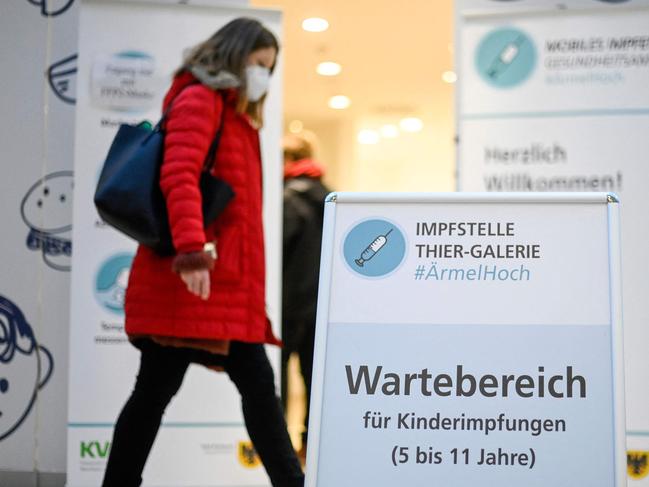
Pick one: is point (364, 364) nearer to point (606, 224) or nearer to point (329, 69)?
point (606, 224)

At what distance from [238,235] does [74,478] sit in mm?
1245

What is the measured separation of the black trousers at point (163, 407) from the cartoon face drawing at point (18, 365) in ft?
3.38

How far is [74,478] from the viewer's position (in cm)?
317

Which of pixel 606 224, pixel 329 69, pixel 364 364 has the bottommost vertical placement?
pixel 364 364

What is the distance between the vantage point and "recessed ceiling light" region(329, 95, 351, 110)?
8570 mm

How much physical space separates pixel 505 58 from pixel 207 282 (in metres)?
1.52

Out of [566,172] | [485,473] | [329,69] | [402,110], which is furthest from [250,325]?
[402,110]

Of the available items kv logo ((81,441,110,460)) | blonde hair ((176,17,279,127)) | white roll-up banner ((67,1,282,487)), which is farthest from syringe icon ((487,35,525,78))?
kv logo ((81,441,110,460))

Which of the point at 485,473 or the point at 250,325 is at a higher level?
the point at 250,325

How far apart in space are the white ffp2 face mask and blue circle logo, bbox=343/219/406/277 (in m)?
0.70

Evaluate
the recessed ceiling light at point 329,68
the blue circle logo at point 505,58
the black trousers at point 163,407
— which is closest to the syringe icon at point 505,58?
the blue circle logo at point 505,58

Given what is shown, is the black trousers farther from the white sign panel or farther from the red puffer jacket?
the white sign panel

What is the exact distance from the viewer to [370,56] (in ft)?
22.7

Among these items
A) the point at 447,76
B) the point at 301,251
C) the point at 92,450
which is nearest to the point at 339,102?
the point at 447,76
